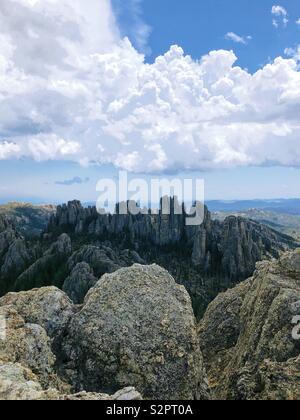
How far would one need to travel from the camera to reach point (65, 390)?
64.1ft

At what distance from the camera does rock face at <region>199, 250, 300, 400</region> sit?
59.1 ft

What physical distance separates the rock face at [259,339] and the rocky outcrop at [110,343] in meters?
3.22

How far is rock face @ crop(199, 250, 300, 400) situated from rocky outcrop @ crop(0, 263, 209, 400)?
127 inches

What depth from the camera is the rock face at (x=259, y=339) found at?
18.0m

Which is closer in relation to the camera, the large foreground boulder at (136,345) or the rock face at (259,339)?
the rock face at (259,339)

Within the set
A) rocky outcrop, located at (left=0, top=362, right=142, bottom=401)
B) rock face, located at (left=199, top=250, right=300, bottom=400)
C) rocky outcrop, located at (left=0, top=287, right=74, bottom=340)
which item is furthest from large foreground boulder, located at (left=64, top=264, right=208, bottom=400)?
rocky outcrop, located at (left=0, top=362, right=142, bottom=401)

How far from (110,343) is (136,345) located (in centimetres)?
132

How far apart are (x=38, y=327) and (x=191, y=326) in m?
8.05

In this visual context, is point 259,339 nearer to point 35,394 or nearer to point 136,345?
point 136,345

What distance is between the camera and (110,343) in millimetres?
21109
